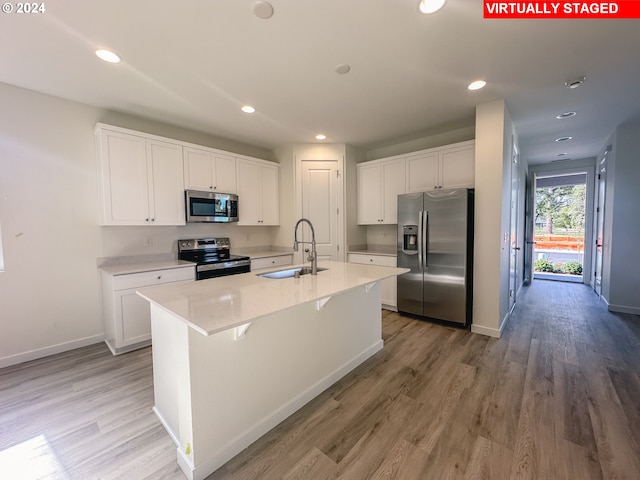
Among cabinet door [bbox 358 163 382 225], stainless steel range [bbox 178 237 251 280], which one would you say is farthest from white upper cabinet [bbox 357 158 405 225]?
stainless steel range [bbox 178 237 251 280]

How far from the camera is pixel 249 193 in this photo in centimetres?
411

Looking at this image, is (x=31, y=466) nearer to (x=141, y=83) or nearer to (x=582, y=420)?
(x=141, y=83)

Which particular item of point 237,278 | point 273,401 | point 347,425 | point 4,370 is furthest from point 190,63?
point 4,370

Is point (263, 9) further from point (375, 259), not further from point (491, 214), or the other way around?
point (375, 259)

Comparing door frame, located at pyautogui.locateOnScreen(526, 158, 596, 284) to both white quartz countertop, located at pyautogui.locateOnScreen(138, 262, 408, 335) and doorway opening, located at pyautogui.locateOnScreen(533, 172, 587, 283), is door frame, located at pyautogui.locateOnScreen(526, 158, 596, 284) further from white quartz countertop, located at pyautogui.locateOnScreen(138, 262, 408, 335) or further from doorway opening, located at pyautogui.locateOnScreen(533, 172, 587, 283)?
white quartz countertop, located at pyautogui.locateOnScreen(138, 262, 408, 335)

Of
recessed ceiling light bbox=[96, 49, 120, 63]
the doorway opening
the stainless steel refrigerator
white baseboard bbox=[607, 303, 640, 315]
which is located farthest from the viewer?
the doorway opening

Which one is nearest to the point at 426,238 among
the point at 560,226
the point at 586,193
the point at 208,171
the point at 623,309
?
the point at 208,171

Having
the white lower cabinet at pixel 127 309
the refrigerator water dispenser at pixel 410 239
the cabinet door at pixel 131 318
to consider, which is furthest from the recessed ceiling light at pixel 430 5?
the cabinet door at pixel 131 318

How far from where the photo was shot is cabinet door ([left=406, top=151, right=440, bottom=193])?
371 cm

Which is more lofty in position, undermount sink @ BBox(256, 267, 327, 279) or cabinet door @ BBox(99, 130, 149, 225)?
cabinet door @ BBox(99, 130, 149, 225)

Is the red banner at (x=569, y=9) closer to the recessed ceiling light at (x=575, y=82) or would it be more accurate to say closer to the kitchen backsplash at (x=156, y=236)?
the recessed ceiling light at (x=575, y=82)

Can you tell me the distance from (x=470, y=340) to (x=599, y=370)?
1.01m

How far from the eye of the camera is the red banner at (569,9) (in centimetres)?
165

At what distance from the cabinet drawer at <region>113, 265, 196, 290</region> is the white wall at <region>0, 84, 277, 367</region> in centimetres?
63
